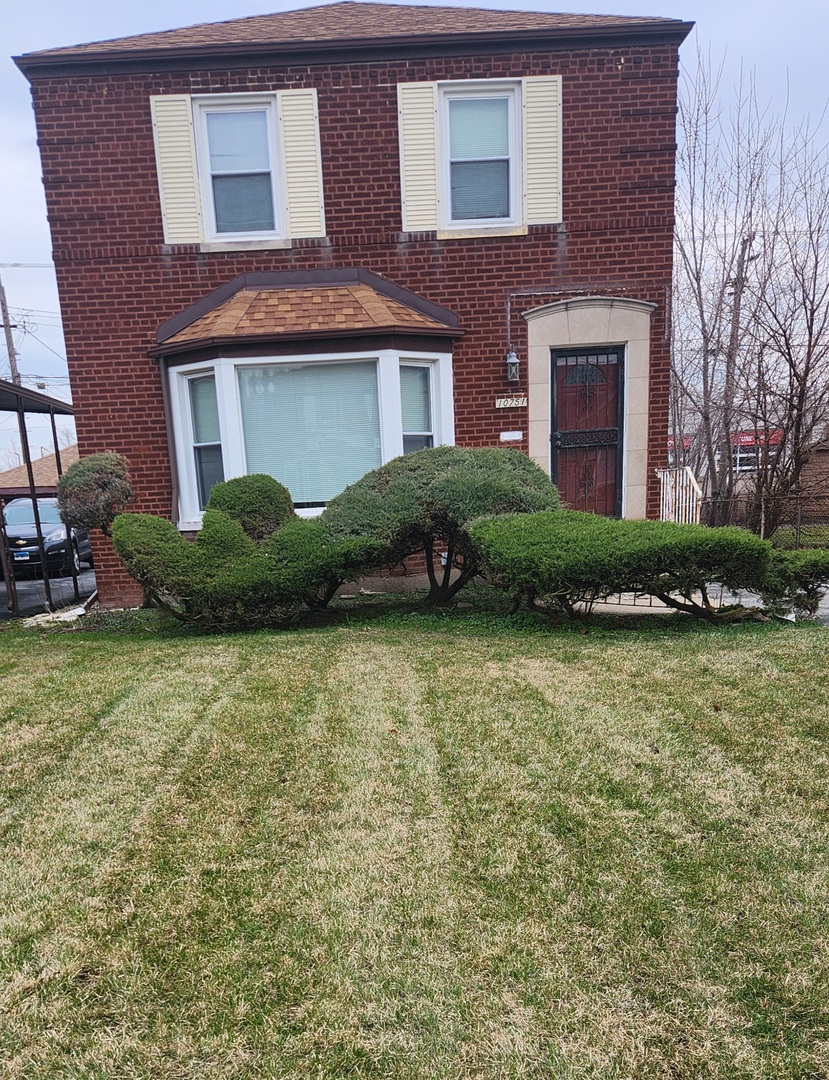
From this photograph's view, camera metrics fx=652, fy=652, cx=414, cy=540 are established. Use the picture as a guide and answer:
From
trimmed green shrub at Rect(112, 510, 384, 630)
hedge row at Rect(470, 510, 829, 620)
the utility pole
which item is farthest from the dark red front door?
the utility pole

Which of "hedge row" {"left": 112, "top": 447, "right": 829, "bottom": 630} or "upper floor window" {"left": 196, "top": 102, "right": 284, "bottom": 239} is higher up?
"upper floor window" {"left": 196, "top": 102, "right": 284, "bottom": 239}

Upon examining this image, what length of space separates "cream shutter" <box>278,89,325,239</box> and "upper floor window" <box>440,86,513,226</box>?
1.53 m

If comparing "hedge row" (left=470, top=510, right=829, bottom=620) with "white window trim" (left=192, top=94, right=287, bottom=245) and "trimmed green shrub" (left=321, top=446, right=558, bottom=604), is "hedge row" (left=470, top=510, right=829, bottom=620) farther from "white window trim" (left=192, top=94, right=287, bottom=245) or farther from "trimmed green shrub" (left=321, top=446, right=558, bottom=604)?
"white window trim" (left=192, top=94, right=287, bottom=245)

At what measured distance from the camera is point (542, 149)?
312 inches

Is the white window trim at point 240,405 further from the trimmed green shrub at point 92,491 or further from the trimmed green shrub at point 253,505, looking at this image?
the trimmed green shrub at point 253,505

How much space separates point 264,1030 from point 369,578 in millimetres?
6554

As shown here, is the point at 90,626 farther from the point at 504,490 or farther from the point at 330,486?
the point at 504,490

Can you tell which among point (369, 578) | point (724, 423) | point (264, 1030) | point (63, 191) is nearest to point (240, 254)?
point (63, 191)

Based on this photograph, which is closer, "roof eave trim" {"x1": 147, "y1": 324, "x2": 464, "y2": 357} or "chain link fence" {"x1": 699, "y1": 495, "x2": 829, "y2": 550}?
"roof eave trim" {"x1": 147, "y1": 324, "x2": 464, "y2": 357}

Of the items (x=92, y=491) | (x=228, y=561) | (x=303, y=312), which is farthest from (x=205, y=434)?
(x=228, y=561)

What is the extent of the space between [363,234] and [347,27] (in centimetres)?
261

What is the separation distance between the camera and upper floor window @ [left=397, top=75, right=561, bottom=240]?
25.7 feet

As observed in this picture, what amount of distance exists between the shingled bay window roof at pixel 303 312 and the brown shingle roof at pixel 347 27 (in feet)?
8.63

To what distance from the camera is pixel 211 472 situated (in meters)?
8.24
